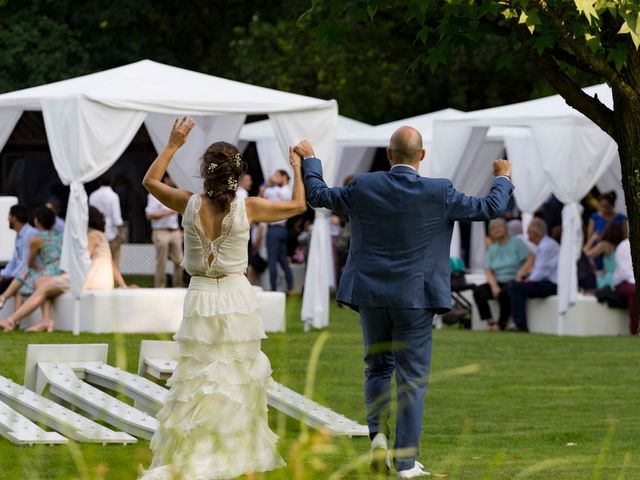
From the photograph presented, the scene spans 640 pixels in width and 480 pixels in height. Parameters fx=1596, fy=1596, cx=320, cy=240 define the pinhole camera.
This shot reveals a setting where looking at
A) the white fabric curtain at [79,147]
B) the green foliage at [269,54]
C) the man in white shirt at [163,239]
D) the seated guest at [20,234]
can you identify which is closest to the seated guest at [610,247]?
the white fabric curtain at [79,147]

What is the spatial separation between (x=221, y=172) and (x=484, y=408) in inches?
188

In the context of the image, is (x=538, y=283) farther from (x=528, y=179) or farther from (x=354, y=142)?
(x=354, y=142)

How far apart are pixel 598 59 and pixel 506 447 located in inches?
106

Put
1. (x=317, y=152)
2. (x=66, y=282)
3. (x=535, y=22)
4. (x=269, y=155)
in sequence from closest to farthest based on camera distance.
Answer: (x=535, y=22) < (x=66, y=282) < (x=317, y=152) < (x=269, y=155)

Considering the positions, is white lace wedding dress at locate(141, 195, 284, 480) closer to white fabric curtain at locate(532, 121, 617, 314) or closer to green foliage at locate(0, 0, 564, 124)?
white fabric curtain at locate(532, 121, 617, 314)

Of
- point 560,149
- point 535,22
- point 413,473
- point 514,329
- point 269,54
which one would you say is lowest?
point 514,329

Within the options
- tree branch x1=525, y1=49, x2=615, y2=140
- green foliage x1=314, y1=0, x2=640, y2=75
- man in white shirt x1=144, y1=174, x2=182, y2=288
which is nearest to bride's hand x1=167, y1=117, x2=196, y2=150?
green foliage x1=314, y1=0, x2=640, y2=75

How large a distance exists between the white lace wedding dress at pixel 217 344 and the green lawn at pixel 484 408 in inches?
10.9

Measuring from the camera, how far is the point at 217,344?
25.5 ft

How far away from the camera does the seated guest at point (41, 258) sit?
56.1 ft

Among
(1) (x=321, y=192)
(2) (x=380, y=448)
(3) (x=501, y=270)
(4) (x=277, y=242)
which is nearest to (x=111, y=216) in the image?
(4) (x=277, y=242)

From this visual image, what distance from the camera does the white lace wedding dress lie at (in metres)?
7.60

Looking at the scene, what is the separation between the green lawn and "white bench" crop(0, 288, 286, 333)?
0.38m

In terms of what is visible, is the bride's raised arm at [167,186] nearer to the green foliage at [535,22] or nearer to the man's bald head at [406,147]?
the man's bald head at [406,147]
